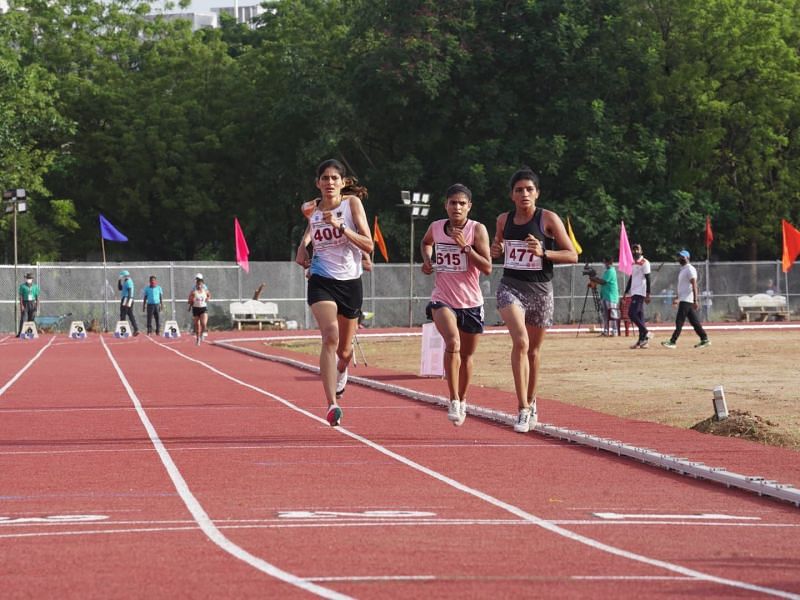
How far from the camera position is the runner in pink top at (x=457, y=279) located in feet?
→ 40.4

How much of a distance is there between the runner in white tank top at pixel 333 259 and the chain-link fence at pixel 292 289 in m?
31.8

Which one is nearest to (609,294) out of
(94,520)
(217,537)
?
(94,520)

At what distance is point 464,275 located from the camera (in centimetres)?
1253

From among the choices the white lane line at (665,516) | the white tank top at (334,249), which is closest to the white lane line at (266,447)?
the white tank top at (334,249)

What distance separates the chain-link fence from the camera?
4672 cm

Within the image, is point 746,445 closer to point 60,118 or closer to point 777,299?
point 777,299

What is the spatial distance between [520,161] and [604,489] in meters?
46.1

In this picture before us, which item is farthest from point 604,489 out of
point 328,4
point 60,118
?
point 328,4

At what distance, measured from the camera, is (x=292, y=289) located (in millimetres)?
50344

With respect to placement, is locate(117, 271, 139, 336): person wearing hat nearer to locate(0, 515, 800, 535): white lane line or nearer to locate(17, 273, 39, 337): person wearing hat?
locate(17, 273, 39, 337): person wearing hat

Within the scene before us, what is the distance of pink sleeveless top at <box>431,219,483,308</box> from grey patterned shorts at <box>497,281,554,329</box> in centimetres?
22

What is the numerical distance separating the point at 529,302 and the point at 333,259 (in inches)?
68.1

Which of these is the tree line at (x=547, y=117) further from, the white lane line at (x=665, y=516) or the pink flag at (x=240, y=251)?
the white lane line at (x=665, y=516)

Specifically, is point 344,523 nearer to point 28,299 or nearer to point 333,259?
point 333,259
